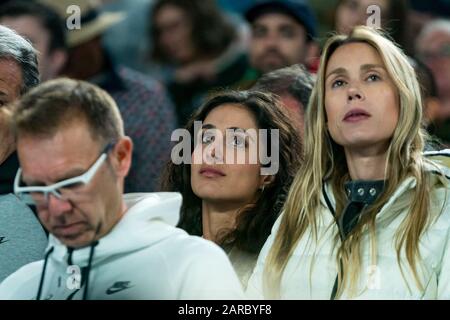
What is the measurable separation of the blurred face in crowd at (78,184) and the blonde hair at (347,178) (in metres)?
0.39

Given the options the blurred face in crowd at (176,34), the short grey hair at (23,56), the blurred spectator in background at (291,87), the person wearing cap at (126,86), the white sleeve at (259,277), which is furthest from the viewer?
the blurred face in crowd at (176,34)

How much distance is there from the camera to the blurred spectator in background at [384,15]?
371 centimetres

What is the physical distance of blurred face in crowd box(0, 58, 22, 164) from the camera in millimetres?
3141

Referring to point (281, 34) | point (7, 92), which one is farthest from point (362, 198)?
point (281, 34)

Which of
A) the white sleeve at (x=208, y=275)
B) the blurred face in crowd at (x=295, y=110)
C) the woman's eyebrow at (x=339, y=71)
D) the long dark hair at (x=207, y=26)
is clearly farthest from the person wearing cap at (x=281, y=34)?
the white sleeve at (x=208, y=275)

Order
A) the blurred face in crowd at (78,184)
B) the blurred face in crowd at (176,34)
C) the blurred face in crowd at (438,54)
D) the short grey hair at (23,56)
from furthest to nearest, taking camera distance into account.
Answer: the blurred face in crowd at (176,34) < the blurred face in crowd at (438,54) < the short grey hair at (23,56) < the blurred face in crowd at (78,184)

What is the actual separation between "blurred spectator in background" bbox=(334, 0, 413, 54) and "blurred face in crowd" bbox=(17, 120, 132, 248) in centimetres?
110

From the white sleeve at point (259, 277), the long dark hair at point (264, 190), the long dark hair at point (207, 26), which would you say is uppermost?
the long dark hair at point (207, 26)

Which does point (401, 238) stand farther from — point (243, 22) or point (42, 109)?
point (243, 22)

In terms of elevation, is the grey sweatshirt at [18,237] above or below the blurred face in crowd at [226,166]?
below

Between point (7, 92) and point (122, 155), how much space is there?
469mm

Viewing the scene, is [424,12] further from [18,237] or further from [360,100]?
[18,237]

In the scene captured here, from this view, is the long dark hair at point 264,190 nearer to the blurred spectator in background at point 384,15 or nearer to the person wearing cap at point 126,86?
the person wearing cap at point 126,86

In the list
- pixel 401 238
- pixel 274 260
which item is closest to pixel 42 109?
pixel 274 260
